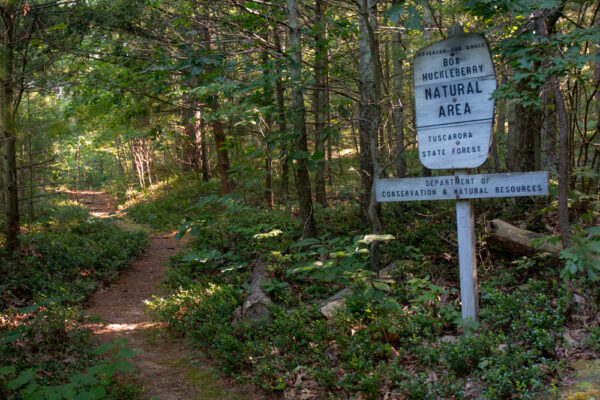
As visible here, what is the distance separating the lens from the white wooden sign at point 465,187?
394 centimetres

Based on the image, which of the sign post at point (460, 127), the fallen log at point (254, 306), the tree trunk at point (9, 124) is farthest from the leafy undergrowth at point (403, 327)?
the tree trunk at point (9, 124)

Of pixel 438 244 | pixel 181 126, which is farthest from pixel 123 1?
pixel 438 244

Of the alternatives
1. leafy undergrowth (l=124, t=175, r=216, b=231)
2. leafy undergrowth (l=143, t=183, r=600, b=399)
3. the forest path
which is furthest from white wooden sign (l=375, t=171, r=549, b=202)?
leafy undergrowth (l=124, t=175, r=216, b=231)

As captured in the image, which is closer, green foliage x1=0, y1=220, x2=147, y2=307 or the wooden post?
the wooden post

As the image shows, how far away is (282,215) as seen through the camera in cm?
869

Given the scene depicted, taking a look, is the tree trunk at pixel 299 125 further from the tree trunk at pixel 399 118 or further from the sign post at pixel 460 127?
the sign post at pixel 460 127

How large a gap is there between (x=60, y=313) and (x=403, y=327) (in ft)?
16.9

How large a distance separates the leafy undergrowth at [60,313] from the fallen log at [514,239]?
4.93 m

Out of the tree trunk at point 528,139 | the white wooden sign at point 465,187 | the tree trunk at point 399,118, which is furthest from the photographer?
the tree trunk at point 399,118

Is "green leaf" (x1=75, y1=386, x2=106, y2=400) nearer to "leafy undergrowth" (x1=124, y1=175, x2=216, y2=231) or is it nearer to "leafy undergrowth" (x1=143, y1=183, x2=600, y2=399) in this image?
"leafy undergrowth" (x1=143, y1=183, x2=600, y2=399)

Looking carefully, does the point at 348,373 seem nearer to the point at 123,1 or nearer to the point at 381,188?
the point at 381,188

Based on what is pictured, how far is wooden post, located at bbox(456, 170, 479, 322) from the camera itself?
172 inches

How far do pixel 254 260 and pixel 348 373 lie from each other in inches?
166

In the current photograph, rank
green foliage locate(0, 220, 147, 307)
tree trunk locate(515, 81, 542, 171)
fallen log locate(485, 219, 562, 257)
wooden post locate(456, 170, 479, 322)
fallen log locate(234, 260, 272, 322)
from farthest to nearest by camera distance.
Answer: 1. green foliage locate(0, 220, 147, 307)
2. tree trunk locate(515, 81, 542, 171)
3. fallen log locate(234, 260, 272, 322)
4. fallen log locate(485, 219, 562, 257)
5. wooden post locate(456, 170, 479, 322)
